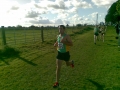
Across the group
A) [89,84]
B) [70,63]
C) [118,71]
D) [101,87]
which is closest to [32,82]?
[70,63]

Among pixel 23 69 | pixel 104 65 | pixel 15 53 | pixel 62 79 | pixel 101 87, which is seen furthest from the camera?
pixel 15 53

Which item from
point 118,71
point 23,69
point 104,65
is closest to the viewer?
point 118,71

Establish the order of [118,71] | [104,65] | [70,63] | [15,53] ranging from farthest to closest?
[15,53] → [104,65] → [118,71] → [70,63]

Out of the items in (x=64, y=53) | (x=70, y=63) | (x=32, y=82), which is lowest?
(x=32, y=82)

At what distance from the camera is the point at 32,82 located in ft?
18.0

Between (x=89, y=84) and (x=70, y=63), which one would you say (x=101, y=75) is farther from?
(x=70, y=63)

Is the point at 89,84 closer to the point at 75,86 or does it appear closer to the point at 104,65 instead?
the point at 75,86

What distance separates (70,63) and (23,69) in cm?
263

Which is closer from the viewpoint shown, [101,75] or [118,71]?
[101,75]

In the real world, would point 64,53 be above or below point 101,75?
above

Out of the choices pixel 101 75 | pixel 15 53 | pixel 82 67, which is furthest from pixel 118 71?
pixel 15 53

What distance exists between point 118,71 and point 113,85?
1.65 m

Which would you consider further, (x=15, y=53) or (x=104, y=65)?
(x=15, y=53)

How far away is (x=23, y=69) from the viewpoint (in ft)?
23.0
